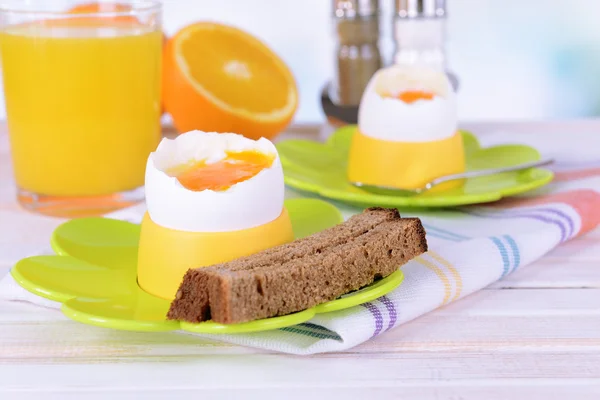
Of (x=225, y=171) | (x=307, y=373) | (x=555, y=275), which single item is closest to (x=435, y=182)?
(x=555, y=275)

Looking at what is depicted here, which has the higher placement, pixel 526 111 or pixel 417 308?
pixel 417 308

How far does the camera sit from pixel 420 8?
1.65 m

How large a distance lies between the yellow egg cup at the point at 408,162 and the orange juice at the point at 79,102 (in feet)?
1.06

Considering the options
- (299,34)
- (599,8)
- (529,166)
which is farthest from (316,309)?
(599,8)

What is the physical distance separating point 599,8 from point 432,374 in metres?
2.18

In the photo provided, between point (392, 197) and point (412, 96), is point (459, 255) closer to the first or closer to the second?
point (392, 197)

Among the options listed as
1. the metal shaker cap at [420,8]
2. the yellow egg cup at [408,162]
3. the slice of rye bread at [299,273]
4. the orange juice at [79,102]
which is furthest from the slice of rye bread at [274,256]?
the metal shaker cap at [420,8]

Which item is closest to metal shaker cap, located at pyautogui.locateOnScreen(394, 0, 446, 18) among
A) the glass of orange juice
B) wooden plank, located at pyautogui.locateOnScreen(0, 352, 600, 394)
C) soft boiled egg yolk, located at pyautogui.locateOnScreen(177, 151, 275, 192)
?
the glass of orange juice

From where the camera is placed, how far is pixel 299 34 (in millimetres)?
2602

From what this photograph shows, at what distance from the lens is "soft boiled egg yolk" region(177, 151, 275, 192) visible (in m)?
0.86

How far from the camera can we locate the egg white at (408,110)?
1.20 meters

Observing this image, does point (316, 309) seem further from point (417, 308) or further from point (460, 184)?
point (460, 184)

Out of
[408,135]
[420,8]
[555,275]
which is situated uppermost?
[420,8]

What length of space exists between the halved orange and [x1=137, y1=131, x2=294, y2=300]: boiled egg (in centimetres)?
58
